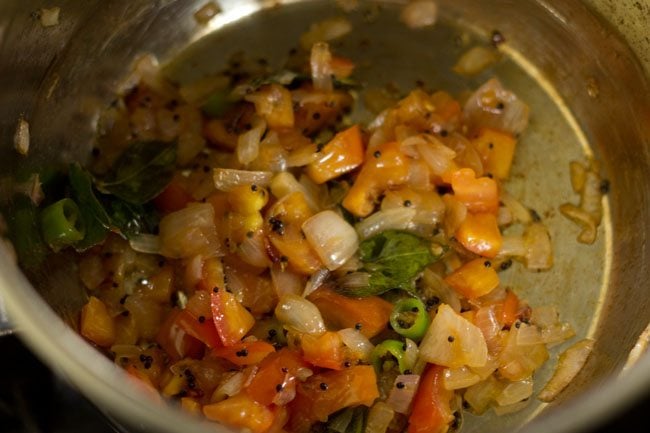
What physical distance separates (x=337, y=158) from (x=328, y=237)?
18cm

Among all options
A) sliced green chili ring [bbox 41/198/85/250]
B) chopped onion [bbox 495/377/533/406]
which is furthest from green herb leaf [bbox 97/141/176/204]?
chopped onion [bbox 495/377/533/406]

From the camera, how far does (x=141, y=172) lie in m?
1.65

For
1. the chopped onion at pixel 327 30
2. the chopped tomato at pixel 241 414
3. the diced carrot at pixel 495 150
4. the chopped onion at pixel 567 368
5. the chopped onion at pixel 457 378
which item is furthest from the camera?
the chopped onion at pixel 327 30

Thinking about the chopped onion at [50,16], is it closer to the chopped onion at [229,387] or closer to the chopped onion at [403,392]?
the chopped onion at [229,387]

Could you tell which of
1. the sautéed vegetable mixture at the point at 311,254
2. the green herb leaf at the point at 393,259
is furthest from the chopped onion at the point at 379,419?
the green herb leaf at the point at 393,259

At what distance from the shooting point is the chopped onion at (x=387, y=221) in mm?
1570

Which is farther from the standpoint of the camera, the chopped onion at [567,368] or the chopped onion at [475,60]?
the chopped onion at [475,60]

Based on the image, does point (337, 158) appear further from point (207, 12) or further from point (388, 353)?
point (207, 12)

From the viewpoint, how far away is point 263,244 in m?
1.53

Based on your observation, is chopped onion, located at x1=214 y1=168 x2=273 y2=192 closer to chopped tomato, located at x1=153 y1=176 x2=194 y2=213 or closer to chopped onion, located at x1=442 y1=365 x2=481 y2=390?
chopped tomato, located at x1=153 y1=176 x2=194 y2=213

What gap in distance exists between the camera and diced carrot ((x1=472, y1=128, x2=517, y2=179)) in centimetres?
169

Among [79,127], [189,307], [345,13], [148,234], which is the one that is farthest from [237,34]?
[189,307]

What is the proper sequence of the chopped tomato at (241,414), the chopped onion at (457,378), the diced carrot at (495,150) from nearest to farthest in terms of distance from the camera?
1. the chopped tomato at (241,414)
2. the chopped onion at (457,378)
3. the diced carrot at (495,150)

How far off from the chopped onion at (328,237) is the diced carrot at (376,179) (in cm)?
6
